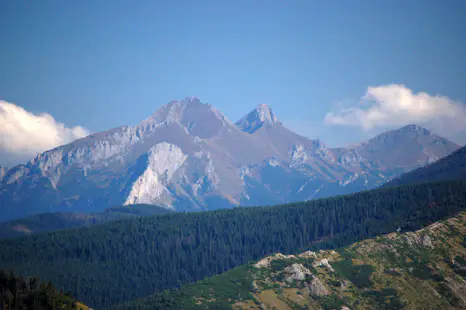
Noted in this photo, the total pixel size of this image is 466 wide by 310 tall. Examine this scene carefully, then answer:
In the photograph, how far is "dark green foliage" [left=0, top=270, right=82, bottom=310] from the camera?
480 ft

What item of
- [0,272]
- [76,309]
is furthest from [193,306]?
[0,272]

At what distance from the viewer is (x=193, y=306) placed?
198 meters

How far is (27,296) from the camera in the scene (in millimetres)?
152875

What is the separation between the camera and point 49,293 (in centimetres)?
15700

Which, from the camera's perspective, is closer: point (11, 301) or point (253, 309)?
point (11, 301)

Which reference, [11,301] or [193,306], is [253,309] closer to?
[193,306]

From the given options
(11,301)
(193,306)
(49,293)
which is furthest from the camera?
(193,306)

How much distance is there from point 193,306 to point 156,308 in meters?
14.3

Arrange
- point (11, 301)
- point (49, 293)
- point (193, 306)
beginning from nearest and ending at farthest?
point (11, 301) → point (49, 293) → point (193, 306)

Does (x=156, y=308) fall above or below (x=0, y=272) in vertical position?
below

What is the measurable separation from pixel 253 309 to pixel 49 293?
7802 cm

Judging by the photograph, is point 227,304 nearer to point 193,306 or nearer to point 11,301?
point 193,306

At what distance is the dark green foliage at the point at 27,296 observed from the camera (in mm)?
146250

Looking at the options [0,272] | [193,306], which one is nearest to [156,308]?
[193,306]
